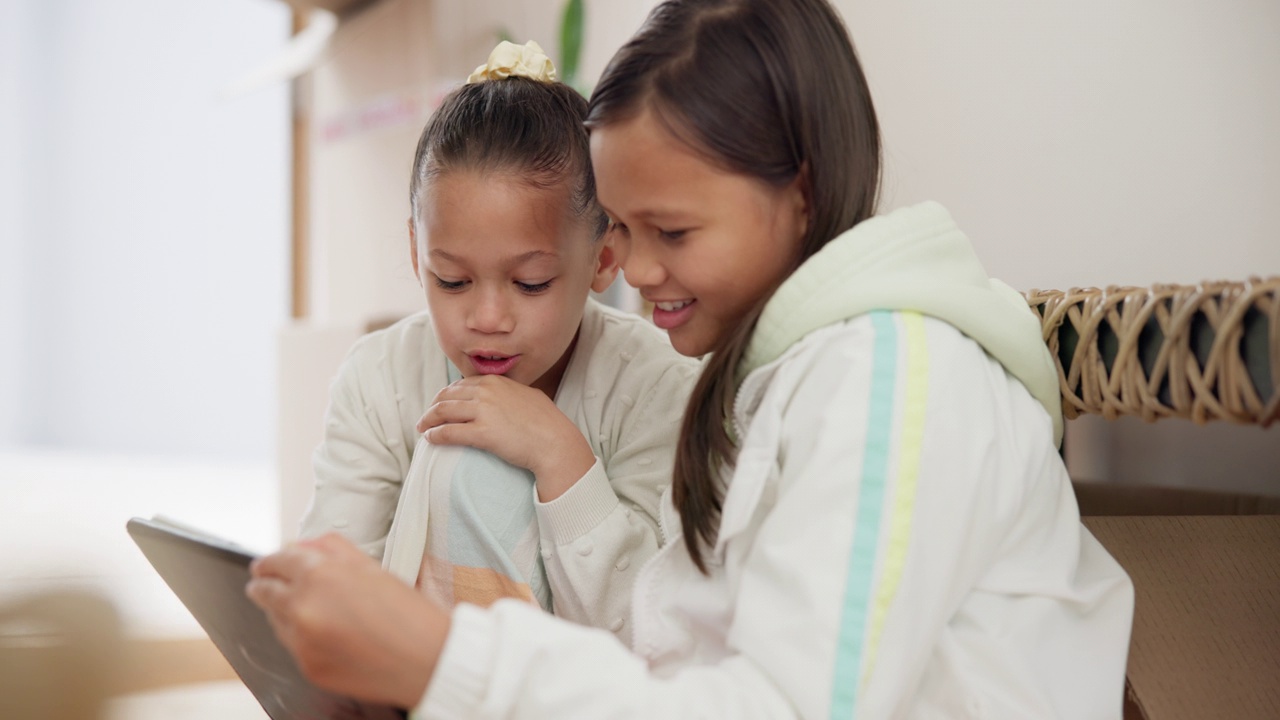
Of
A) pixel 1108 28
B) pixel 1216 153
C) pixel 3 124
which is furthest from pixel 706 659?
pixel 3 124

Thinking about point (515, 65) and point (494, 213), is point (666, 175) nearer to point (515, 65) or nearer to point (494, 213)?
point (494, 213)

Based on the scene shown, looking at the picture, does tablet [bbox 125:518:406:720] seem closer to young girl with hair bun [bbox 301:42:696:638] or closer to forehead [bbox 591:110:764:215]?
young girl with hair bun [bbox 301:42:696:638]

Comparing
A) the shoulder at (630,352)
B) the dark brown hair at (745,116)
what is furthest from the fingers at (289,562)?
the shoulder at (630,352)

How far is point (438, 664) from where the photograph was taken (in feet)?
1.70

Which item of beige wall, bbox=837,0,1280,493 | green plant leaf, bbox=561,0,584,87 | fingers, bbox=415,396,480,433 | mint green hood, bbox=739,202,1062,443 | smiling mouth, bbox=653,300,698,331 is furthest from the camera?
green plant leaf, bbox=561,0,584,87

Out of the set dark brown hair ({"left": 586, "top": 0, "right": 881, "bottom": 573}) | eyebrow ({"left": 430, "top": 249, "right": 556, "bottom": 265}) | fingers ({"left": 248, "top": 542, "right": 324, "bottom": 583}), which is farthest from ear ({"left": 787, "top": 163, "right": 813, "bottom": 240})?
fingers ({"left": 248, "top": 542, "right": 324, "bottom": 583})

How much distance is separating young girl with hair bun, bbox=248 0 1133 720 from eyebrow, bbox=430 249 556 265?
16 cm

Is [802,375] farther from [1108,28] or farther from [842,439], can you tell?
[1108,28]

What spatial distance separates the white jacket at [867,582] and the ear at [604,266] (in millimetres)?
371

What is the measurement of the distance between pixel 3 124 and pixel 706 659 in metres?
4.96

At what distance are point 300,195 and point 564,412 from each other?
2.84 meters

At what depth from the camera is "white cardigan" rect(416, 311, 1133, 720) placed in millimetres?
533

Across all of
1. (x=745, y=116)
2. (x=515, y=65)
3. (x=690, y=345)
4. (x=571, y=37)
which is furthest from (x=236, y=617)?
(x=571, y=37)

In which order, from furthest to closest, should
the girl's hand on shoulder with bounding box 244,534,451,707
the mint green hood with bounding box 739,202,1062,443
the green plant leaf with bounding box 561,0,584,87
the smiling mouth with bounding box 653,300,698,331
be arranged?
the green plant leaf with bounding box 561,0,584,87
the smiling mouth with bounding box 653,300,698,331
the mint green hood with bounding box 739,202,1062,443
the girl's hand on shoulder with bounding box 244,534,451,707
